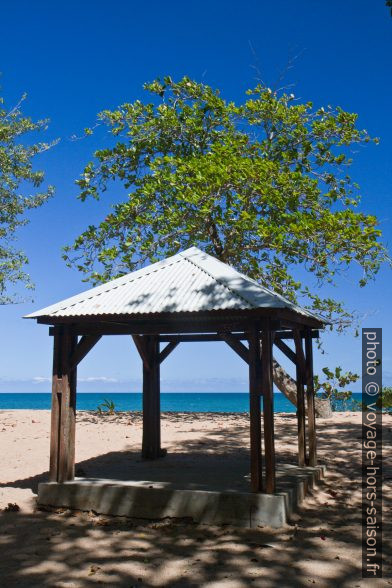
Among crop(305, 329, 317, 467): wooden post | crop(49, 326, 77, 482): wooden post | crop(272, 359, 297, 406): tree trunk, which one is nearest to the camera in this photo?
crop(49, 326, 77, 482): wooden post

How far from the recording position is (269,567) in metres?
6.47

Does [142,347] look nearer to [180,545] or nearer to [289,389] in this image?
[180,545]

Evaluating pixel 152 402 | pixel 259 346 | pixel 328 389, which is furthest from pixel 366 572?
pixel 328 389

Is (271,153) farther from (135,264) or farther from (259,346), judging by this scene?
(259,346)

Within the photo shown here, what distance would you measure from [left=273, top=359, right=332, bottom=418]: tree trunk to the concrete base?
11.9 meters

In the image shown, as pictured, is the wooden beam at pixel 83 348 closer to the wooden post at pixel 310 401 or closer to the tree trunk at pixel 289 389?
the wooden post at pixel 310 401

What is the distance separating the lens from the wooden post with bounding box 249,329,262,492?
8.35 meters

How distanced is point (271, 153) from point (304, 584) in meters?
18.1

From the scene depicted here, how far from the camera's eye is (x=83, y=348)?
9664mm

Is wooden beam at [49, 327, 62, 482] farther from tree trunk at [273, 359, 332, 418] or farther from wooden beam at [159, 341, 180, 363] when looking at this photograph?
tree trunk at [273, 359, 332, 418]

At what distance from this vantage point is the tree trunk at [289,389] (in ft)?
69.9

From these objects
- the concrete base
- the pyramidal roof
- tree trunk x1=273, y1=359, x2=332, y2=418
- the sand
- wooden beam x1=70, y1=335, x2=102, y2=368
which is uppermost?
the pyramidal roof

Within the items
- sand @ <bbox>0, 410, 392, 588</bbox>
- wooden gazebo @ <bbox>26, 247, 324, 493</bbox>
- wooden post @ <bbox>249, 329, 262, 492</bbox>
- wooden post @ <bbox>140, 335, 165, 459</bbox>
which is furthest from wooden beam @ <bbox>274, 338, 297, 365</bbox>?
→ wooden post @ <bbox>140, 335, 165, 459</bbox>

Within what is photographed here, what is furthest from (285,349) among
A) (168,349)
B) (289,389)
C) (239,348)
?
(289,389)
